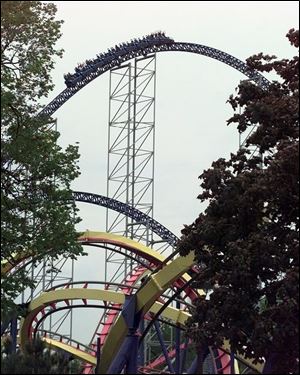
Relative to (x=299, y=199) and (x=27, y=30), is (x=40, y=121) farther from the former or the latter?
(x=299, y=199)

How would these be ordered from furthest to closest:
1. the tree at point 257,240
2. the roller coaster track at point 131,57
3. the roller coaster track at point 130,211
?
1. the roller coaster track at point 131,57
2. the roller coaster track at point 130,211
3. the tree at point 257,240

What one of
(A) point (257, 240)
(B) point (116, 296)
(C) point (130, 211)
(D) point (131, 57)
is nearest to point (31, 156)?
(A) point (257, 240)

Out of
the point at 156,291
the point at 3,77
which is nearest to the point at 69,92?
the point at 156,291

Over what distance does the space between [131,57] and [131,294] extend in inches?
497

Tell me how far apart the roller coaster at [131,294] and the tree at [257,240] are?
2307 mm

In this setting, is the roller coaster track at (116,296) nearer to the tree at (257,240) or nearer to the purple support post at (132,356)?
the purple support post at (132,356)

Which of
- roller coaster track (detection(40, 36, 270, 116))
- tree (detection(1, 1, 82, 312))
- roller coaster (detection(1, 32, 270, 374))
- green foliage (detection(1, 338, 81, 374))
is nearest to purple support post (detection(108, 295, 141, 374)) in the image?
roller coaster (detection(1, 32, 270, 374))

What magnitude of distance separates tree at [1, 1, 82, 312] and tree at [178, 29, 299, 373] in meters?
2.43

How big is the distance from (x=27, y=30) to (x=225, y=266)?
540 cm

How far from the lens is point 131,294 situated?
1830 centimetres

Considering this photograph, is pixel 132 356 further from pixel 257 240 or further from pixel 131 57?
pixel 131 57

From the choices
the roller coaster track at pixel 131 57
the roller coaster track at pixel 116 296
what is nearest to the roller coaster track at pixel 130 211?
the roller coaster track at pixel 116 296

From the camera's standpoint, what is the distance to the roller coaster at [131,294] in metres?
17.4

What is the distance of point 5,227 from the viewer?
14.1 meters
